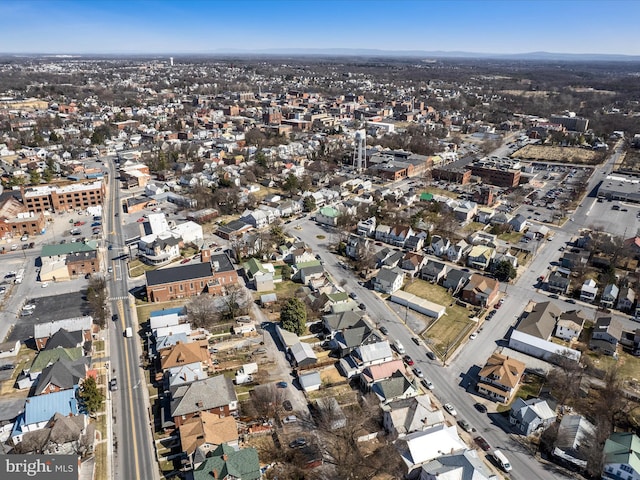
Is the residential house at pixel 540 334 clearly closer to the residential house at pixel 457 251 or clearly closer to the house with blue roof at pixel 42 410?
the residential house at pixel 457 251

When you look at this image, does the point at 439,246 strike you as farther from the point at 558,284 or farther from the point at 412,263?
the point at 558,284

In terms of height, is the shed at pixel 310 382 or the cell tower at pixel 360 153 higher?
the cell tower at pixel 360 153

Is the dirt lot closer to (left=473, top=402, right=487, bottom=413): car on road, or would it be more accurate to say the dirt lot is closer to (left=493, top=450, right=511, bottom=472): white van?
(left=473, top=402, right=487, bottom=413): car on road

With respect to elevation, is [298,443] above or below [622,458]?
below

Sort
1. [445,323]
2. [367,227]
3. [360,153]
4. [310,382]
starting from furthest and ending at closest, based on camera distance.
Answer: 1. [360,153]
2. [367,227]
3. [445,323]
4. [310,382]

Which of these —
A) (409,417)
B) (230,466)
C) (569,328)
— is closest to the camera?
(230,466)

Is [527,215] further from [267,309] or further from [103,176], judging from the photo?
[103,176]

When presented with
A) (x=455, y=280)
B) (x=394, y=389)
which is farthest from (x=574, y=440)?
(x=455, y=280)

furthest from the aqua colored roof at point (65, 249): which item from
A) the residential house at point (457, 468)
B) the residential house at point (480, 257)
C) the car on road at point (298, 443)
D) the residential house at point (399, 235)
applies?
the residential house at point (480, 257)
